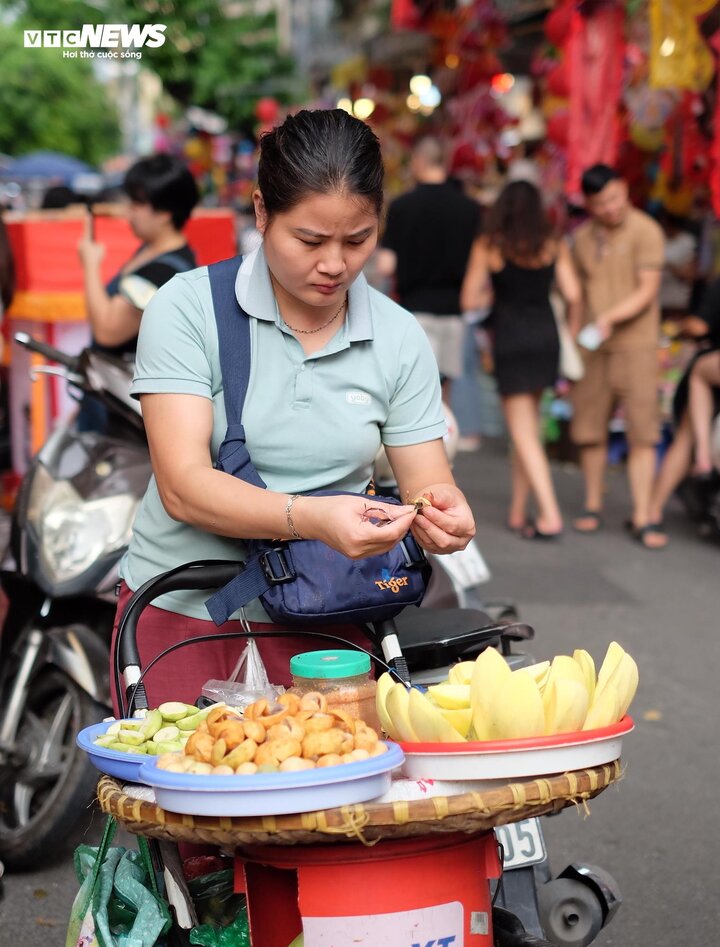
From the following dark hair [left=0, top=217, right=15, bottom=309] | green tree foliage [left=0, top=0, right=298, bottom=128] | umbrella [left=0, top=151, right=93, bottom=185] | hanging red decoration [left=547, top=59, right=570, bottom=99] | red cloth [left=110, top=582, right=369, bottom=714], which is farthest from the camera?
umbrella [left=0, top=151, right=93, bottom=185]

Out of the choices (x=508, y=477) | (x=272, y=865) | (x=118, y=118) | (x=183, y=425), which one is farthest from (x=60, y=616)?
(x=118, y=118)

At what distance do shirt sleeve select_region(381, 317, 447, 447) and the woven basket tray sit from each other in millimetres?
771

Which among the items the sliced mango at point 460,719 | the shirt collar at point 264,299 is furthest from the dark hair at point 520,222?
the sliced mango at point 460,719

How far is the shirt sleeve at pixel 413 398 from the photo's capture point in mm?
2461

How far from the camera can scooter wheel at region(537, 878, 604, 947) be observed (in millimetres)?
2744

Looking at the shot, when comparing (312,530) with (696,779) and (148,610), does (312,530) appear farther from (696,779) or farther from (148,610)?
(696,779)

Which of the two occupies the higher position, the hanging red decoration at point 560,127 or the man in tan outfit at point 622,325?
the hanging red decoration at point 560,127

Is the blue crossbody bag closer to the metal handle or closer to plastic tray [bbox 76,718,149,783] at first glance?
plastic tray [bbox 76,718,149,783]

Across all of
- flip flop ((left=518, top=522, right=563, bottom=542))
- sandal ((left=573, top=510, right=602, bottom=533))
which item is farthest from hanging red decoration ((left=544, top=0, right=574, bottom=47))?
flip flop ((left=518, top=522, right=563, bottom=542))

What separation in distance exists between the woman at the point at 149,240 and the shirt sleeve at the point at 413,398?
2.44m

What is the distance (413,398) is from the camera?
2471mm

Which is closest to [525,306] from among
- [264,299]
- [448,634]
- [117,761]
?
[448,634]

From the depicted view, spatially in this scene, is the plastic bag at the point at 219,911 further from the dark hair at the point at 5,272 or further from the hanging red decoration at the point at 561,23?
the hanging red decoration at the point at 561,23

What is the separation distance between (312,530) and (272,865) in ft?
1.72
